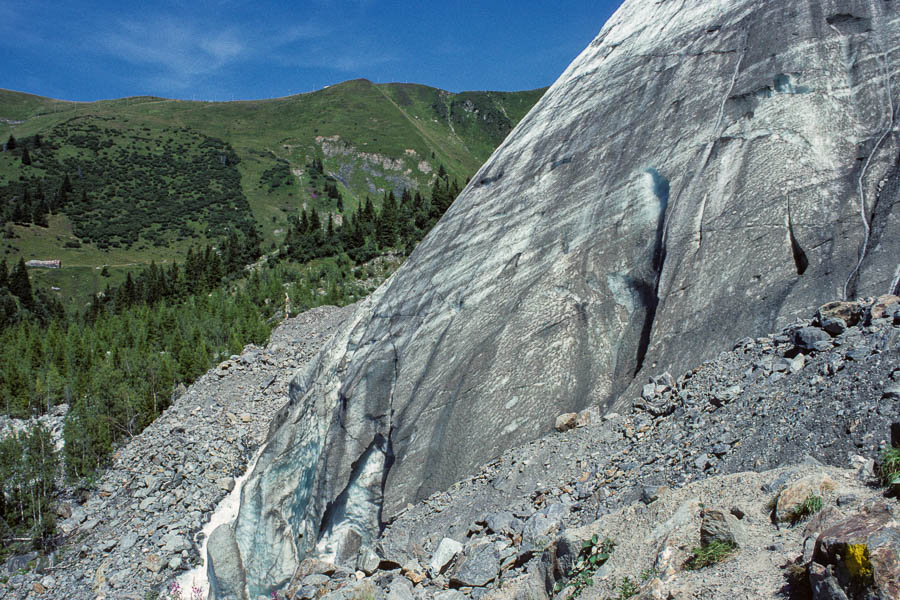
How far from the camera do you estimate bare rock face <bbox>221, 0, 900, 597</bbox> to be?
Answer: 33.7ft

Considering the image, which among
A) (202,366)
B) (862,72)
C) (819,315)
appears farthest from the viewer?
(202,366)

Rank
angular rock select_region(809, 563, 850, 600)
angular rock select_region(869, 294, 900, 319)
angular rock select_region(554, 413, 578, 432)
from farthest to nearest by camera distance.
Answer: angular rock select_region(554, 413, 578, 432) < angular rock select_region(869, 294, 900, 319) < angular rock select_region(809, 563, 850, 600)

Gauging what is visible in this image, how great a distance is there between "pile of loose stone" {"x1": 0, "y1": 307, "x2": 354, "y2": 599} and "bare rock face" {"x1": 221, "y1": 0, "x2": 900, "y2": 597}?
6654mm

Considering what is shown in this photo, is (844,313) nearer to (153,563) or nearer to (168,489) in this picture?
(153,563)

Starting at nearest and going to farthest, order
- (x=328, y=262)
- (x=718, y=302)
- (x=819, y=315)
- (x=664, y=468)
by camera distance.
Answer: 1. (x=664, y=468)
2. (x=819, y=315)
3. (x=718, y=302)
4. (x=328, y=262)

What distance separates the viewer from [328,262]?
201 feet

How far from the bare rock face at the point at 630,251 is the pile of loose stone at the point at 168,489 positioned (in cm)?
665

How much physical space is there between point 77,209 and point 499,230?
136 meters

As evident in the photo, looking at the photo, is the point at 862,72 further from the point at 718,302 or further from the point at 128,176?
the point at 128,176

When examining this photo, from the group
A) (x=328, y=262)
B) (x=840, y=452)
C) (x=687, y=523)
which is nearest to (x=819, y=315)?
(x=840, y=452)

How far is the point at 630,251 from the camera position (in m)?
12.1

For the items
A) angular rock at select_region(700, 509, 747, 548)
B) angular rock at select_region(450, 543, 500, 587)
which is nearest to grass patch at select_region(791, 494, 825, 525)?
angular rock at select_region(700, 509, 747, 548)

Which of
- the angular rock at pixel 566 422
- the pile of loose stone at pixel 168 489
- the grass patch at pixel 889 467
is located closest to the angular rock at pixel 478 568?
the angular rock at pixel 566 422

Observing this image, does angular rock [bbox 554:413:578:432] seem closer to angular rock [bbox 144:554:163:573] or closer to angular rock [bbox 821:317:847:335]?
angular rock [bbox 821:317:847:335]
